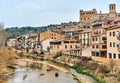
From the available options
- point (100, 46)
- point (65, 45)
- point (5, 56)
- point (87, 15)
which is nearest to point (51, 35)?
point (65, 45)

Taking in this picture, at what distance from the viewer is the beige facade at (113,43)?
53406mm

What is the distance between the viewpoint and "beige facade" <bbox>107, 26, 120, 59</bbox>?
53406mm

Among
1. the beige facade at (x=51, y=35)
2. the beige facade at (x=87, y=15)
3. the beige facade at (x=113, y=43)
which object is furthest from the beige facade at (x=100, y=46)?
the beige facade at (x=87, y=15)

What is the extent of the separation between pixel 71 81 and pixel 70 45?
137 feet

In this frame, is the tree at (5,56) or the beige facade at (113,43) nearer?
the beige facade at (113,43)

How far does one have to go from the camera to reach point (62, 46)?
89.8 m

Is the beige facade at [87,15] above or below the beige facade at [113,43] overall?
above

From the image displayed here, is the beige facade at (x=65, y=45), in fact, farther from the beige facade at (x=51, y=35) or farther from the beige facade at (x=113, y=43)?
the beige facade at (x=113, y=43)

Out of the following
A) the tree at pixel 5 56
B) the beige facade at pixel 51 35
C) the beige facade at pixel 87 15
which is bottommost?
the tree at pixel 5 56

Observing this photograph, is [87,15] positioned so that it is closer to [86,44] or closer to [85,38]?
[85,38]

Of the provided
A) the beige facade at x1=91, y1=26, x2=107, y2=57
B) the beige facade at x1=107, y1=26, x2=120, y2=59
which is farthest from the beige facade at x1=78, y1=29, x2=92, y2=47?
the beige facade at x1=107, y1=26, x2=120, y2=59

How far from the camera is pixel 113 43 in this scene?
54.8m

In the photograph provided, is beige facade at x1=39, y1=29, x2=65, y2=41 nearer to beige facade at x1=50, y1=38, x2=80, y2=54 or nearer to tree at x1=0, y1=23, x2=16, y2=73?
beige facade at x1=50, y1=38, x2=80, y2=54

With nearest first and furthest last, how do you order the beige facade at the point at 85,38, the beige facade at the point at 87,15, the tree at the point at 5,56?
the tree at the point at 5,56 → the beige facade at the point at 85,38 → the beige facade at the point at 87,15
